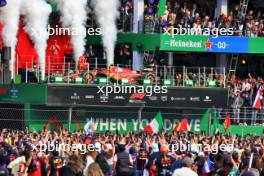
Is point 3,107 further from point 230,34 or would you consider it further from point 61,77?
point 230,34

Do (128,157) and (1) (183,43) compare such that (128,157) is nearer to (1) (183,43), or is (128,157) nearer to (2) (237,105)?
(2) (237,105)

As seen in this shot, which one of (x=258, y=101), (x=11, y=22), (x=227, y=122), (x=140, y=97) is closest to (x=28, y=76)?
(x=11, y=22)

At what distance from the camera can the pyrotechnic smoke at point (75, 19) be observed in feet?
156

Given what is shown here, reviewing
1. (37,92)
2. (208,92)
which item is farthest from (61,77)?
(208,92)

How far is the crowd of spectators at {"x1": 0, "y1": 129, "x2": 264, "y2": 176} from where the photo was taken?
21.3 metres

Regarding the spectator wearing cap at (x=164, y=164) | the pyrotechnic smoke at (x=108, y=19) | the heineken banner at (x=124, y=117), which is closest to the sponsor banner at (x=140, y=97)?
the heineken banner at (x=124, y=117)

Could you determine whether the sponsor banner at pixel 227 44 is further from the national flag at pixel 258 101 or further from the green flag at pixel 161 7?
the national flag at pixel 258 101

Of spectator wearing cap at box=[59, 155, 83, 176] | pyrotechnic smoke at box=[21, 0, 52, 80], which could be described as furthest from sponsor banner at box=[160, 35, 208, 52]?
spectator wearing cap at box=[59, 155, 83, 176]

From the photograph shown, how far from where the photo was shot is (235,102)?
47625mm

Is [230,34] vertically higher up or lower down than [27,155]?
higher up

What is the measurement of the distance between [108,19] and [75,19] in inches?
72.4

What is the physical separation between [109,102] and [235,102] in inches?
235

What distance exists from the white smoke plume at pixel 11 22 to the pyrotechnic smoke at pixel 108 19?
3.92 metres

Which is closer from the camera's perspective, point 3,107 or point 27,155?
point 27,155
